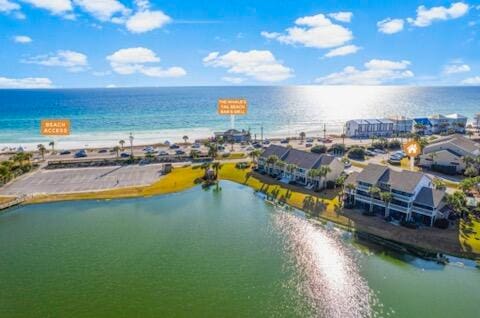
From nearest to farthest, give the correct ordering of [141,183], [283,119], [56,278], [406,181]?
[56,278] → [406,181] → [141,183] → [283,119]

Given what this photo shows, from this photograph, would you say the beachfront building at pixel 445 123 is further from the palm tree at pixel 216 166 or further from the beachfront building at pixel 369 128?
the palm tree at pixel 216 166

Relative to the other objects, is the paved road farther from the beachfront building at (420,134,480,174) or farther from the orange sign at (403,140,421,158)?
the beachfront building at (420,134,480,174)

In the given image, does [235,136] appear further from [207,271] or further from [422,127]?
[207,271]

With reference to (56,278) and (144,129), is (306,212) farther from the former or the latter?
(144,129)

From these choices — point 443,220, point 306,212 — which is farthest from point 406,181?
point 306,212

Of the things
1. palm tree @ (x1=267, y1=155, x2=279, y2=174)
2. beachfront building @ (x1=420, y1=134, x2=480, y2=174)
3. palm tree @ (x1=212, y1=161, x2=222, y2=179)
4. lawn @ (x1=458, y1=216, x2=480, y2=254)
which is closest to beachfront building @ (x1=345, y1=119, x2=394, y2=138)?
beachfront building @ (x1=420, y1=134, x2=480, y2=174)

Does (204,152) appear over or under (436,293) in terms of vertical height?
over

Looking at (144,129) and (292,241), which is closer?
(292,241)
